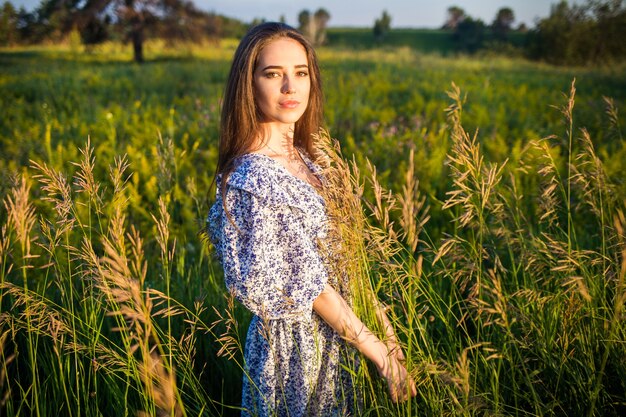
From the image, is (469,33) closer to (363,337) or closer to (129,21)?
(129,21)

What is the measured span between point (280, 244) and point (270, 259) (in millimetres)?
58

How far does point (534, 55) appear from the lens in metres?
27.6

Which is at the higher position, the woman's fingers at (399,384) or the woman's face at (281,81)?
the woman's face at (281,81)

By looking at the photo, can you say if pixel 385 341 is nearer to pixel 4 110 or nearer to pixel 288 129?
pixel 288 129

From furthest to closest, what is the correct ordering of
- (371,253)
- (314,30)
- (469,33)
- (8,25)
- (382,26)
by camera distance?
(382,26) → (469,33) → (8,25) → (314,30) → (371,253)

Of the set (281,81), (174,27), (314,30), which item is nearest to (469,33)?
(174,27)

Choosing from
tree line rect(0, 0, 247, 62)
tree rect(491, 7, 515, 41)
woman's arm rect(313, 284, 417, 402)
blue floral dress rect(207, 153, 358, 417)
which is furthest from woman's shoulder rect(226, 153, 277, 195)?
tree rect(491, 7, 515, 41)

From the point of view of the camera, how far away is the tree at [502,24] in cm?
5398

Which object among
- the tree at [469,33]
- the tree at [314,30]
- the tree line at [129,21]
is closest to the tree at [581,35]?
the tree at [314,30]

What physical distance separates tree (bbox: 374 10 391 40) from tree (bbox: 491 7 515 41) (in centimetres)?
1342

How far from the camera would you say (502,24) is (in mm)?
56656

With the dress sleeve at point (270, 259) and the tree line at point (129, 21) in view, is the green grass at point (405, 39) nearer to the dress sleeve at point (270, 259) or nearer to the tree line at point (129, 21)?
the tree line at point (129, 21)

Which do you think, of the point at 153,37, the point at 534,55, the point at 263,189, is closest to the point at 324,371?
the point at 263,189

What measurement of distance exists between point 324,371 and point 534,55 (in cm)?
3077
